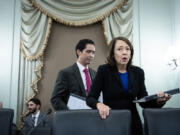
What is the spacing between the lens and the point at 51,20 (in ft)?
13.8

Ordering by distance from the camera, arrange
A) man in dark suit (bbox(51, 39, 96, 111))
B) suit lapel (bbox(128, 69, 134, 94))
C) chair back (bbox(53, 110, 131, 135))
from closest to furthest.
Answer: chair back (bbox(53, 110, 131, 135)) < suit lapel (bbox(128, 69, 134, 94)) < man in dark suit (bbox(51, 39, 96, 111))

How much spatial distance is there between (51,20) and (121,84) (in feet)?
9.43

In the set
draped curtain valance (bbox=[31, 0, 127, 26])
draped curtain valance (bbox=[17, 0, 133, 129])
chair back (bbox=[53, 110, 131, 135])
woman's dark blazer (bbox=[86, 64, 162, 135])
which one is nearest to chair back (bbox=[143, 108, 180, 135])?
chair back (bbox=[53, 110, 131, 135])

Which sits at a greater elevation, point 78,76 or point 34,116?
point 78,76

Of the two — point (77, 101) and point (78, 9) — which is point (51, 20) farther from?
point (77, 101)

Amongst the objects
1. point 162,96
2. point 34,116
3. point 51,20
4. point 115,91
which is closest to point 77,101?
point 115,91

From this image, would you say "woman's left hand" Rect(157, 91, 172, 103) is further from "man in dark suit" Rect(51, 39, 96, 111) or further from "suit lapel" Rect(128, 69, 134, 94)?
"man in dark suit" Rect(51, 39, 96, 111)

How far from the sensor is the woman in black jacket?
→ 1.56 m

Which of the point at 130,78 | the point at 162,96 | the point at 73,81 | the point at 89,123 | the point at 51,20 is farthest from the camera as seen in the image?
the point at 51,20

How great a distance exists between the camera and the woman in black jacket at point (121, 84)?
61.4 inches

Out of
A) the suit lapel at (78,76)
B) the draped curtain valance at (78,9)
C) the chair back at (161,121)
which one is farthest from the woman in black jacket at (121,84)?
the draped curtain valance at (78,9)

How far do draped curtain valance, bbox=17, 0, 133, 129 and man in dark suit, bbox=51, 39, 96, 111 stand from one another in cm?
171

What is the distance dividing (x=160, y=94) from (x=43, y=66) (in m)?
2.95

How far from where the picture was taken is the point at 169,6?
174 inches
